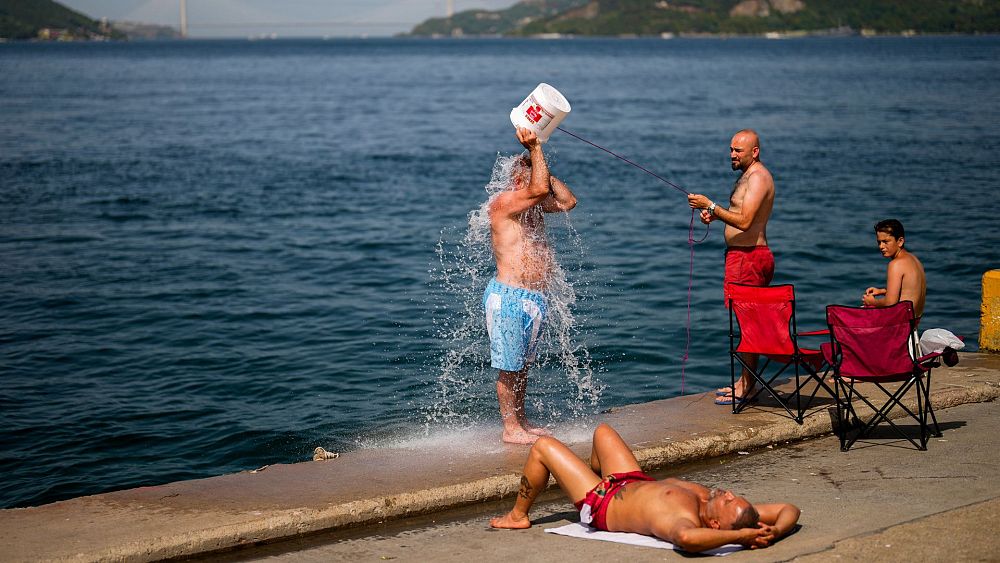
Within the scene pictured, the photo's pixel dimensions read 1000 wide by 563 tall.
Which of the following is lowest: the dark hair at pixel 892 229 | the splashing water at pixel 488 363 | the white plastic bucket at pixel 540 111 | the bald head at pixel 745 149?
the splashing water at pixel 488 363

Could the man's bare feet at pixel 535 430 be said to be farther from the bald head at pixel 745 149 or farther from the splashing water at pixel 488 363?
the bald head at pixel 745 149

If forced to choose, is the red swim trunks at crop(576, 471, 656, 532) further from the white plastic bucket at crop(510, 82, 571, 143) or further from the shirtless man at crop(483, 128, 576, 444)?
the white plastic bucket at crop(510, 82, 571, 143)

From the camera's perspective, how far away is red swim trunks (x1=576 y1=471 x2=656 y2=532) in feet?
18.1

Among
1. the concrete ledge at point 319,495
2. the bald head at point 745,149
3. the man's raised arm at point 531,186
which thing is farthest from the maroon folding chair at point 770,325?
the man's raised arm at point 531,186

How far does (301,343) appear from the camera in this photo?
13.2 metres

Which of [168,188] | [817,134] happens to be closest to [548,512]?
[168,188]

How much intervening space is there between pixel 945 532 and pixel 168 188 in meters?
23.2

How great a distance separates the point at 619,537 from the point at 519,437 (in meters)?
1.79

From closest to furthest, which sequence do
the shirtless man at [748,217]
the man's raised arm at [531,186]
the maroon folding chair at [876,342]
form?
the man's raised arm at [531,186] < the maroon folding chair at [876,342] < the shirtless man at [748,217]

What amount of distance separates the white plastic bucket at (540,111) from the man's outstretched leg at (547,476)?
2.09 m

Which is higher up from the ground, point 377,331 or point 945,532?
point 945,532

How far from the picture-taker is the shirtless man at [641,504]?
16.7 ft

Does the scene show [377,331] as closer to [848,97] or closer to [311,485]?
[311,485]

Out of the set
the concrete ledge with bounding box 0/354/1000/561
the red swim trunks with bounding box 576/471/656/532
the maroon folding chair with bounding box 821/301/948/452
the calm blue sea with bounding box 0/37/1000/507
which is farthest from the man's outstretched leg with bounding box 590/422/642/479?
the maroon folding chair with bounding box 821/301/948/452
